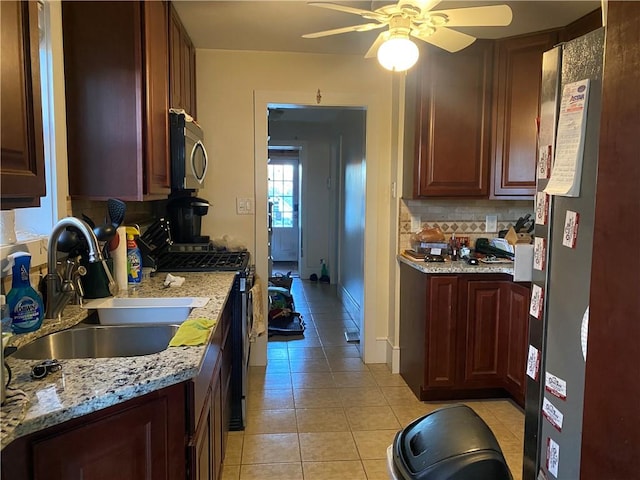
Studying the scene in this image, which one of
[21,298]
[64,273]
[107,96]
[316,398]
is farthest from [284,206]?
[21,298]

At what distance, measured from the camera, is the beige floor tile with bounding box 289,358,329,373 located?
358 cm

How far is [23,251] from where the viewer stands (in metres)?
1.65

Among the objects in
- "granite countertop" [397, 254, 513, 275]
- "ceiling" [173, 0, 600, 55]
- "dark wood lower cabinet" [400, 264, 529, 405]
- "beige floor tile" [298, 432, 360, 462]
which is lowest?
"beige floor tile" [298, 432, 360, 462]

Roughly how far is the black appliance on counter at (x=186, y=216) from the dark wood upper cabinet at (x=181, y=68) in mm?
585

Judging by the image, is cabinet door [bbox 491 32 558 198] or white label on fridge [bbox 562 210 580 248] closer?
white label on fridge [bbox 562 210 580 248]

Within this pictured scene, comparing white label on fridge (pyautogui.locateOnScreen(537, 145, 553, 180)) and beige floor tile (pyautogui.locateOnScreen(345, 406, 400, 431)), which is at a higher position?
white label on fridge (pyautogui.locateOnScreen(537, 145, 553, 180))

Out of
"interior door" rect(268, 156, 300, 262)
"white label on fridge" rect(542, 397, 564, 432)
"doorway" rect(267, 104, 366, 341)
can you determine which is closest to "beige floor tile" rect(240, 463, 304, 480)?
"white label on fridge" rect(542, 397, 564, 432)

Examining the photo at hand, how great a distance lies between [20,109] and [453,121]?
254 cm

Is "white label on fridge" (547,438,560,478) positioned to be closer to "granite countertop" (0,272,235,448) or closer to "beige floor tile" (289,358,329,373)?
"granite countertop" (0,272,235,448)

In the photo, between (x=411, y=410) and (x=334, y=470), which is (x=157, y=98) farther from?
(x=411, y=410)

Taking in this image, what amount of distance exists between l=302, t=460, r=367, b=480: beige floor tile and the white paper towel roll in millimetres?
1208

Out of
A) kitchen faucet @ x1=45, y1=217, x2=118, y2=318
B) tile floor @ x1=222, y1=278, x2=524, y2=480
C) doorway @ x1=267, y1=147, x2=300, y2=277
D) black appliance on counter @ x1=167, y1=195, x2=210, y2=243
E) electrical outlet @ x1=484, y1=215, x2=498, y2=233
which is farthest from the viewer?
doorway @ x1=267, y1=147, x2=300, y2=277

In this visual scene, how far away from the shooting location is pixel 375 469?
2.30 metres

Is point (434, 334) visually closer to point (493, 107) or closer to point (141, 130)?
point (493, 107)
